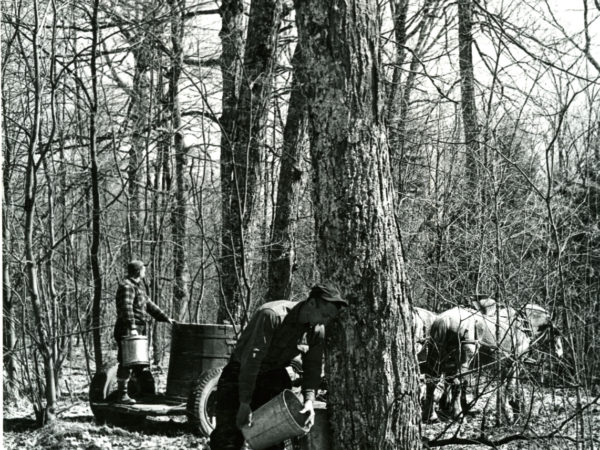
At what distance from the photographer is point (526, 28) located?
9719mm

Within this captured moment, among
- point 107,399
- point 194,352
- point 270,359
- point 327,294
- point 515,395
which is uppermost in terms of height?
→ point 327,294

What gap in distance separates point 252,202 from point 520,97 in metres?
4.24

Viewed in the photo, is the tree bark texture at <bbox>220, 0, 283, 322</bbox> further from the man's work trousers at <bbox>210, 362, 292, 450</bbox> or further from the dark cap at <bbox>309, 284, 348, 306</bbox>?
the dark cap at <bbox>309, 284, 348, 306</bbox>

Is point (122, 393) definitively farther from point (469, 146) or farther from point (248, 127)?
point (469, 146)

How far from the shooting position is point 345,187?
5.42 metres

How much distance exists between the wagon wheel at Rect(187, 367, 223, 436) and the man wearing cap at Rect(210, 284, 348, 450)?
2.97 meters

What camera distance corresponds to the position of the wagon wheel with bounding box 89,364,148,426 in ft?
32.4

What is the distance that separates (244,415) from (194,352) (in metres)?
4.40

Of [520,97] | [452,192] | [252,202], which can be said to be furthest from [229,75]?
[520,97]

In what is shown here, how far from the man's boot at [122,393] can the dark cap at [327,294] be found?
544 cm

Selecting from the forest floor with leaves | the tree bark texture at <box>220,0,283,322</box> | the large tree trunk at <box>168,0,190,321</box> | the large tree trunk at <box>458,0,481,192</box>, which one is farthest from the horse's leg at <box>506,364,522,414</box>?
the large tree trunk at <box>168,0,190,321</box>

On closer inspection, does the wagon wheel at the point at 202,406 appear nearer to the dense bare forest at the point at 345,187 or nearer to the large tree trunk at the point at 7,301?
the dense bare forest at the point at 345,187

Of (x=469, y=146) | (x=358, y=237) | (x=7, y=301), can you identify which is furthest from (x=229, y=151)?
(x=358, y=237)

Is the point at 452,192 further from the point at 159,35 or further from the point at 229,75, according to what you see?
the point at 159,35
